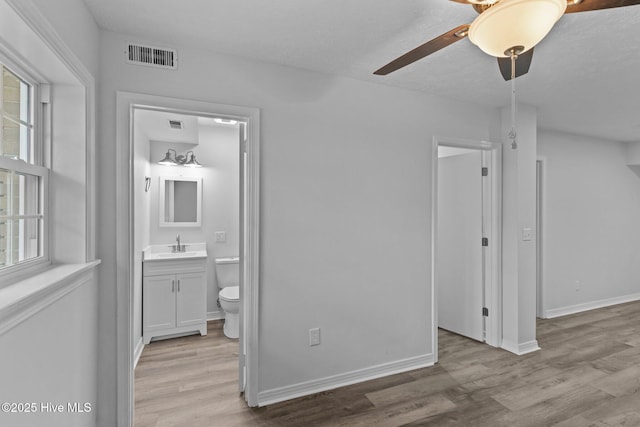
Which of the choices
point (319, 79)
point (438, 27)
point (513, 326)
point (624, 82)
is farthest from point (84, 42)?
point (513, 326)

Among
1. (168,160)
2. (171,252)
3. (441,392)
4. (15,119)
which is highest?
(168,160)

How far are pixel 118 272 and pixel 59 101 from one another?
98 cm

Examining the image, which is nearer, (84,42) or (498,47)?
(498,47)

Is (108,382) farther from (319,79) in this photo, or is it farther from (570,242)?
(570,242)

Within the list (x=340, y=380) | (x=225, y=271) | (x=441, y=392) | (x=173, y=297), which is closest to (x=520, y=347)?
(x=441, y=392)

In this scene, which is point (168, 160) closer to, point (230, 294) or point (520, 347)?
point (230, 294)

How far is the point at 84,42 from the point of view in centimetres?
169

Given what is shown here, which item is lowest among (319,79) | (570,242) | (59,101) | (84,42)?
(570,242)

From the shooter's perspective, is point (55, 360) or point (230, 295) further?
point (230, 295)

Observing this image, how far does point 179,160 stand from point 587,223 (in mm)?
5557

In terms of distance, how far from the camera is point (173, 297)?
11.5 feet

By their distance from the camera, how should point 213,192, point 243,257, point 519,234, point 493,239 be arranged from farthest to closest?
point 213,192 < point 493,239 < point 519,234 < point 243,257

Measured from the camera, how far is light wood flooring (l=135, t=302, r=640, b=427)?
221 cm

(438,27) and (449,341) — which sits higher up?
(438,27)
